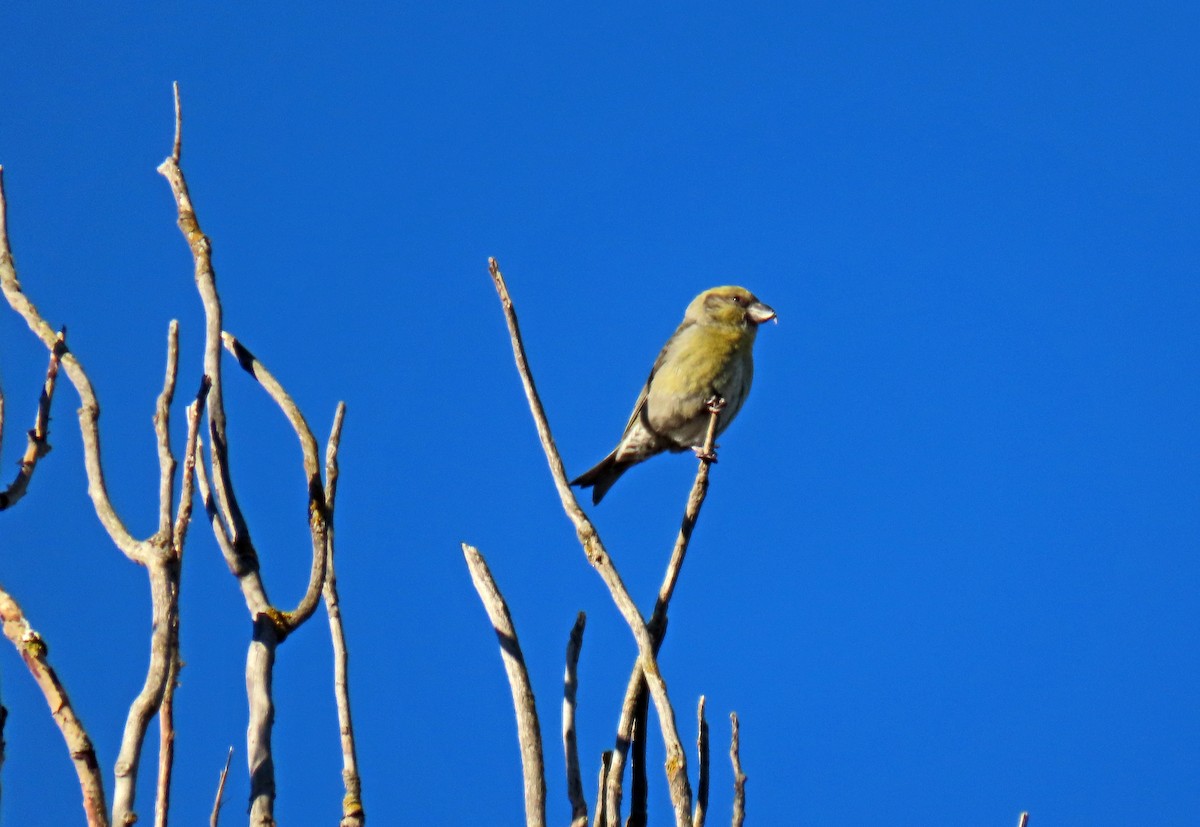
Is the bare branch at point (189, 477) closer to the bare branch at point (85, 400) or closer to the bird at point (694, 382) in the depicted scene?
the bare branch at point (85, 400)

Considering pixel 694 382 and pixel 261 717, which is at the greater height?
pixel 694 382

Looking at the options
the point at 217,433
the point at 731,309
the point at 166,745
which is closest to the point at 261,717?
the point at 166,745

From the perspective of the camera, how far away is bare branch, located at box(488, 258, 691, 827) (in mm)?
2213

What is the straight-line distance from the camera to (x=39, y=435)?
246cm

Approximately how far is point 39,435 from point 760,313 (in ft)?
20.6

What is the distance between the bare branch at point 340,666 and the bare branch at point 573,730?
1.22 feet

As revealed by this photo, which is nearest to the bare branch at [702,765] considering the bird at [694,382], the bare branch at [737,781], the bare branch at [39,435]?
the bare branch at [737,781]

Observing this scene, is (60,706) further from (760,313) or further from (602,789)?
A: (760,313)

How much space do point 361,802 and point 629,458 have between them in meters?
6.39

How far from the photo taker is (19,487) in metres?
2.31

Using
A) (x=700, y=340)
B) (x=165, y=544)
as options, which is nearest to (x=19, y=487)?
(x=165, y=544)

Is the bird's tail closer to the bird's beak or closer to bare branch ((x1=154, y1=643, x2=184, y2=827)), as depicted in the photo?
the bird's beak

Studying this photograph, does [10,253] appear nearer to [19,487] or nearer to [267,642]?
[19,487]

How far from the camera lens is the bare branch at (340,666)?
2217mm
